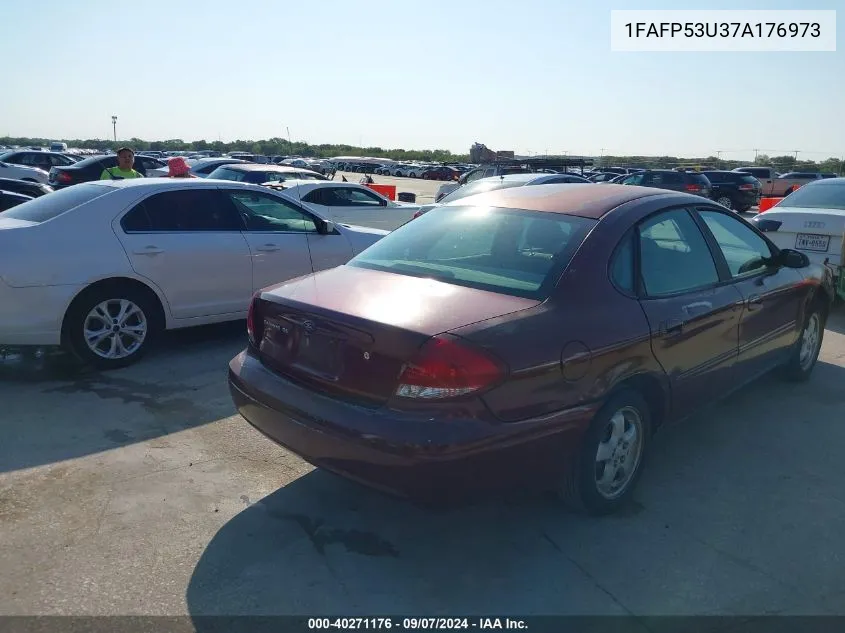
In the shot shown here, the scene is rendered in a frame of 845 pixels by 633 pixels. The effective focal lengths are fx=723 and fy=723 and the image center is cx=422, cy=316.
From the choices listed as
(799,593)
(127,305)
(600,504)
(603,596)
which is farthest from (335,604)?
(127,305)

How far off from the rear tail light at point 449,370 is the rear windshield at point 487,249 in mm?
552

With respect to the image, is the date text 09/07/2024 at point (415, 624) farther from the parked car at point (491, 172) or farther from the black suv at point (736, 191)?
the black suv at point (736, 191)

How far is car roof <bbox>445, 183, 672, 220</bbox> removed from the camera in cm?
392

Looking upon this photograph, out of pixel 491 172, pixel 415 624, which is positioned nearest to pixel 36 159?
pixel 491 172

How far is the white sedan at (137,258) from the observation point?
5363mm

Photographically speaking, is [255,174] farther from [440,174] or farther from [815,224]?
[440,174]

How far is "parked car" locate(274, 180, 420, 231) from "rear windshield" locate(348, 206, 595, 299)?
705 cm

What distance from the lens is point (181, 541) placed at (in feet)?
11.0

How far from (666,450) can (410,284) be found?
208cm

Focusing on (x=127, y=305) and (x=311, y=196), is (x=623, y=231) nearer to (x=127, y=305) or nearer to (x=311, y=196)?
(x=127, y=305)

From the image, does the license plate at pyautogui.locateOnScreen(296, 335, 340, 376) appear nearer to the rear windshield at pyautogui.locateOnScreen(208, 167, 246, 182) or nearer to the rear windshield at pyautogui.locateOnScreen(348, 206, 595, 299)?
the rear windshield at pyautogui.locateOnScreen(348, 206, 595, 299)

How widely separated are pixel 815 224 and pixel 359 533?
6.86 m

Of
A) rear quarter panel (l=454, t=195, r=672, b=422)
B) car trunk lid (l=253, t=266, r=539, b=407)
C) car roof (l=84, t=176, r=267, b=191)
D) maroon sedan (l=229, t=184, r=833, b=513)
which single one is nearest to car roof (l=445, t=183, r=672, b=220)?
maroon sedan (l=229, t=184, r=833, b=513)

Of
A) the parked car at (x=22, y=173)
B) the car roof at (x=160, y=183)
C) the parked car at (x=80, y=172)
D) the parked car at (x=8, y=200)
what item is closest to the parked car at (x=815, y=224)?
the car roof at (x=160, y=183)
